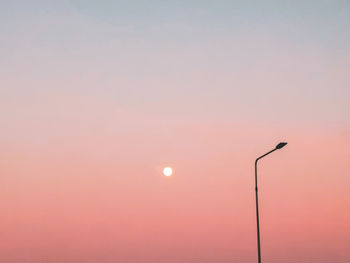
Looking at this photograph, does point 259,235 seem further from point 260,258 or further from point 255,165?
point 255,165

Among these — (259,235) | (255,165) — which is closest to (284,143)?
(255,165)

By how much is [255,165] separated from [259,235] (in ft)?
14.3

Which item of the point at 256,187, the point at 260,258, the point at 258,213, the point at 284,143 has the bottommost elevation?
the point at 260,258

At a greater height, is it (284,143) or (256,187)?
(284,143)

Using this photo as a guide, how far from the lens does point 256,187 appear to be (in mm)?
24703

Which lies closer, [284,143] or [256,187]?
[284,143]

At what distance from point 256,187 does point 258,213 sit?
1690 millimetres

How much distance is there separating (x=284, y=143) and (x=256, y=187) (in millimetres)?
4757

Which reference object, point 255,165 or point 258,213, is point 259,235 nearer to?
point 258,213

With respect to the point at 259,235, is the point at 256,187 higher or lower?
higher

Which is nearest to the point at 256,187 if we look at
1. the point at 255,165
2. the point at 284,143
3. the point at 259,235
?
the point at 255,165

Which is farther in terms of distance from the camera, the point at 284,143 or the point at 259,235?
the point at 259,235

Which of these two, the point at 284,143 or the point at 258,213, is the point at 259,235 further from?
the point at 284,143

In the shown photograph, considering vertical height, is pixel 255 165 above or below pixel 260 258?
above
